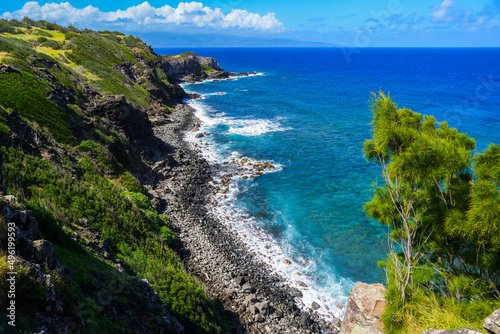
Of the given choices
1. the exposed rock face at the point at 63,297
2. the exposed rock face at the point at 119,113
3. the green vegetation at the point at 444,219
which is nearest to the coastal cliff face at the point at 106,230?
the exposed rock face at the point at 63,297

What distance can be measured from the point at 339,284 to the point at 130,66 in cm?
7708

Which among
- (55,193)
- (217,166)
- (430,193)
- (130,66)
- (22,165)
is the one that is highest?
(130,66)

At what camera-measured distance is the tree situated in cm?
988

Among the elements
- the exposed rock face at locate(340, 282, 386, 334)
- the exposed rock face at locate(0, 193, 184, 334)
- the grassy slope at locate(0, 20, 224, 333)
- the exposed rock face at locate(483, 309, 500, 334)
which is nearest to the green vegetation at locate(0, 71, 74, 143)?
the grassy slope at locate(0, 20, 224, 333)

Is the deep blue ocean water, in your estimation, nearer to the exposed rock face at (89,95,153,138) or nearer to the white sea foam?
the white sea foam

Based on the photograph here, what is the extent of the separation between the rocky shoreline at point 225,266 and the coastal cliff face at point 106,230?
0.33 ft

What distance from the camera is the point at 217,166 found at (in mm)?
42562

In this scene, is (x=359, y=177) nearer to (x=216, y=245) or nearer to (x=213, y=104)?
(x=216, y=245)

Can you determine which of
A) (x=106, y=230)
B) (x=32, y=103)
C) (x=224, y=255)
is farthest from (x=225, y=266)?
(x=32, y=103)

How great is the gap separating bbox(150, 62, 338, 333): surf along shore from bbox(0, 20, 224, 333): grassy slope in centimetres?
275

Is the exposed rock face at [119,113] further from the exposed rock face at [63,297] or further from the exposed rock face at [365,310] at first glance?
the exposed rock face at [365,310]

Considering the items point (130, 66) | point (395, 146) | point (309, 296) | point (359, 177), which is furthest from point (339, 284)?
point (130, 66)

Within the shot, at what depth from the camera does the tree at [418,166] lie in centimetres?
988

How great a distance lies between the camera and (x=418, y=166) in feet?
32.4
